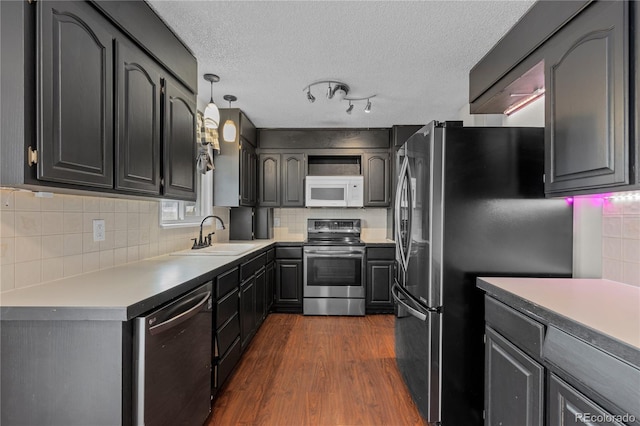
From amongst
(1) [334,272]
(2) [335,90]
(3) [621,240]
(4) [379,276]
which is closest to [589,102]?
(3) [621,240]

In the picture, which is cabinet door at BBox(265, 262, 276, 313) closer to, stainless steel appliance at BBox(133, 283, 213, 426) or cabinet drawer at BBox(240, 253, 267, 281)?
cabinet drawer at BBox(240, 253, 267, 281)

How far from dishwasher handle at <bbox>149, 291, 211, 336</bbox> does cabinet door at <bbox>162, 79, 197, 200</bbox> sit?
72 cm

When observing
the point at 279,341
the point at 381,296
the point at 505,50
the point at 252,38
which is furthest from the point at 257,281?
the point at 505,50

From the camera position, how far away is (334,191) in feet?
12.7

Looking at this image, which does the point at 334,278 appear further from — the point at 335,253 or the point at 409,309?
the point at 409,309

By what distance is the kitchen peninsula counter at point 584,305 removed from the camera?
858 millimetres

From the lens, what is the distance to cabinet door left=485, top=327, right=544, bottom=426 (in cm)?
113

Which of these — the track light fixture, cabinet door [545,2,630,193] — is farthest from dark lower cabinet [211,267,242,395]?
cabinet door [545,2,630,193]

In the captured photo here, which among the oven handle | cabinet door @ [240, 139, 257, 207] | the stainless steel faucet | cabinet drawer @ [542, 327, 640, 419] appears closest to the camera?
cabinet drawer @ [542, 327, 640, 419]

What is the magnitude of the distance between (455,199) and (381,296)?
2299 mm

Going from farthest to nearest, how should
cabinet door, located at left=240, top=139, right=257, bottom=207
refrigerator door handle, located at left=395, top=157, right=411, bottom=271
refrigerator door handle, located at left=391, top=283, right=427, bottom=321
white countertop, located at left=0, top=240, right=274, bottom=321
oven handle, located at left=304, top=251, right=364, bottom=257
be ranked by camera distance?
oven handle, located at left=304, top=251, right=364, bottom=257, cabinet door, located at left=240, top=139, right=257, bottom=207, refrigerator door handle, located at left=395, top=157, right=411, bottom=271, refrigerator door handle, located at left=391, top=283, right=427, bottom=321, white countertop, located at left=0, top=240, right=274, bottom=321

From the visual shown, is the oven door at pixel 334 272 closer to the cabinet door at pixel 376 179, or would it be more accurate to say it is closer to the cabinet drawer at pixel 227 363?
the cabinet door at pixel 376 179

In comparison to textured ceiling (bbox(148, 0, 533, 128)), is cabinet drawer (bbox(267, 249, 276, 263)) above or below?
below

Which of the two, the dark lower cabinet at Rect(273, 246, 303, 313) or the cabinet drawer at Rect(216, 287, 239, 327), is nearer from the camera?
the cabinet drawer at Rect(216, 287, 239, 327)
